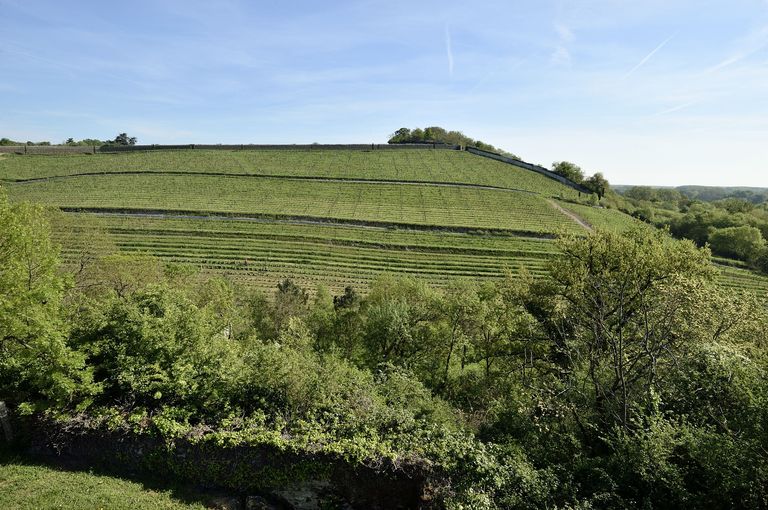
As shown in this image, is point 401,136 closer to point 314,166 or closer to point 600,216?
point 314,166

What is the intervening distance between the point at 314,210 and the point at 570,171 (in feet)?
212

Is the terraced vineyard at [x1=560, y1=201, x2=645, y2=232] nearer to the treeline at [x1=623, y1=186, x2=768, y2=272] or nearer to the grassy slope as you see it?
the treeline at [x1=623, y1=186, x2=768, y2=272]

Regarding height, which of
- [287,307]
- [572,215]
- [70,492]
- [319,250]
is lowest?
[70,492]

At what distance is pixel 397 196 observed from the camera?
262ft

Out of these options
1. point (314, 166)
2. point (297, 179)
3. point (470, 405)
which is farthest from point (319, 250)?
point (314, 166)

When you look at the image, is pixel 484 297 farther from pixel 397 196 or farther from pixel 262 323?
pixel 397 196

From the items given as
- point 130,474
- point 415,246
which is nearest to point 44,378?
point 130,474

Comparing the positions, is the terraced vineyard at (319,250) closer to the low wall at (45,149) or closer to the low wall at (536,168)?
the low wall at (536,168)

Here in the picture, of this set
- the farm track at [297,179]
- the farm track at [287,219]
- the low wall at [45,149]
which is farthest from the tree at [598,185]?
the low wall at [45,149]

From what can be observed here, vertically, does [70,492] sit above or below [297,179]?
below

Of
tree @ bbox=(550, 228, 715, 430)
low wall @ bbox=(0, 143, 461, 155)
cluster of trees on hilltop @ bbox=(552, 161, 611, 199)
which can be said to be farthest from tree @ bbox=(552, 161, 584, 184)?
tree @ bbox=(550, 228, 715, 430)

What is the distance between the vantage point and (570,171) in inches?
3740

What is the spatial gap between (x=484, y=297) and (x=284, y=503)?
19964mm

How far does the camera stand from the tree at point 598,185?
88312 millimetres
